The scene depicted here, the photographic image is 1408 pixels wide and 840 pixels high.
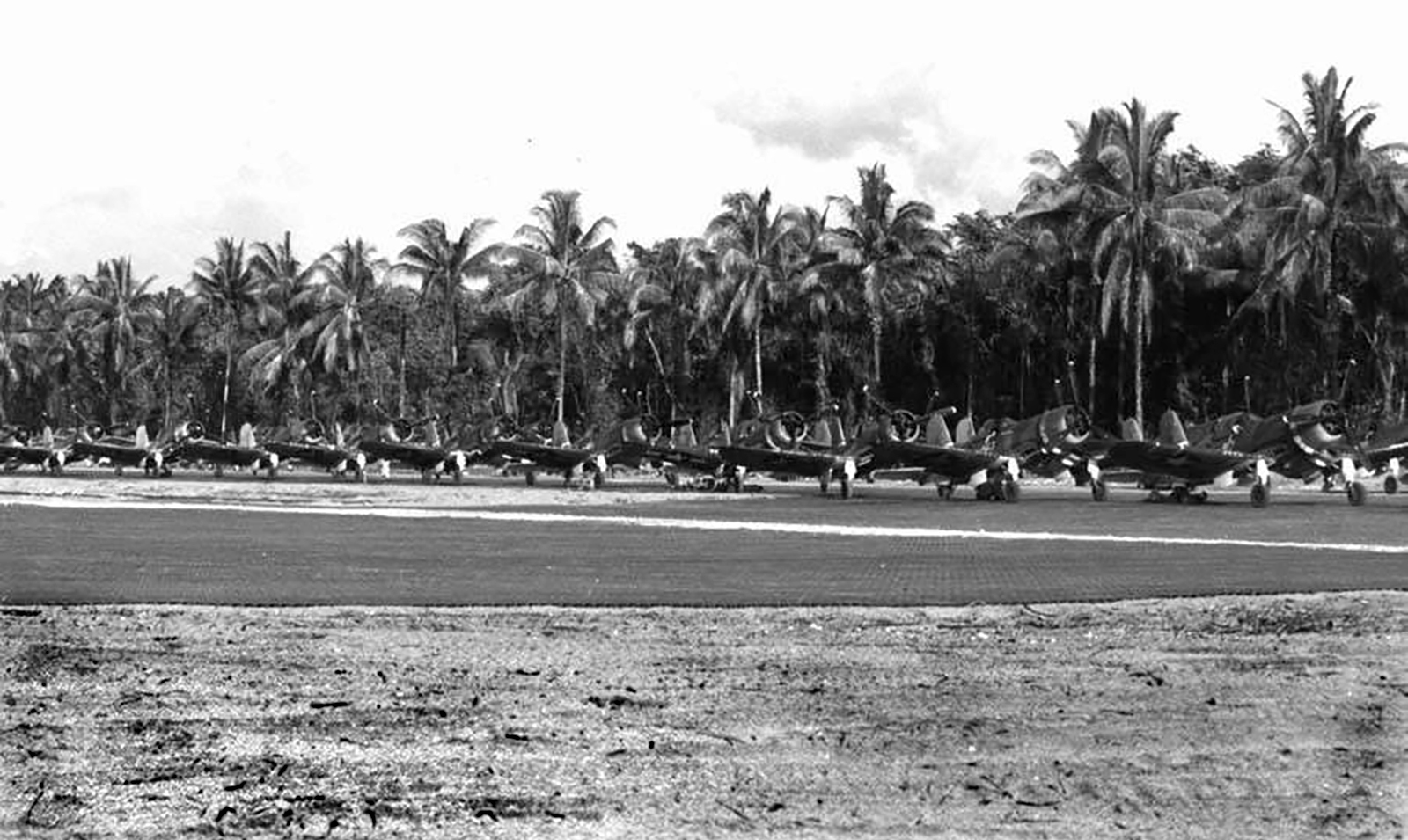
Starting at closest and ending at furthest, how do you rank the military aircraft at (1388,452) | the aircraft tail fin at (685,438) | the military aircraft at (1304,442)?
1. the military aircraft at (1304,442)
2. the military aircraft at (1388,452)
3. the aircraft tail fin at (685,438)

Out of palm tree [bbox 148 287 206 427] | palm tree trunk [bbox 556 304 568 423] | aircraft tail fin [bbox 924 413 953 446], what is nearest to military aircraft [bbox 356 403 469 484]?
palm tree trunk [bbox 556 304 568 423]

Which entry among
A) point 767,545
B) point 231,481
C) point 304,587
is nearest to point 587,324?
point 231,481

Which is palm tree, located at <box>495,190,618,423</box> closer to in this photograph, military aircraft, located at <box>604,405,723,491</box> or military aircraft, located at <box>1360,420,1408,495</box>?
military aircraft, located at <box>604,405,723,491</box>

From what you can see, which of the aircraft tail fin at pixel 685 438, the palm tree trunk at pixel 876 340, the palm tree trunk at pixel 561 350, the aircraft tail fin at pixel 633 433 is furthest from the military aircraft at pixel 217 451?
the palm tree trunk at pixel 876 340

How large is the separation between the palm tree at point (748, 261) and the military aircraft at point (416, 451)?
46.1 feet

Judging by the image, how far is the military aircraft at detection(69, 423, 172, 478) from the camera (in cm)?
5856

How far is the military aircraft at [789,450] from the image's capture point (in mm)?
38188

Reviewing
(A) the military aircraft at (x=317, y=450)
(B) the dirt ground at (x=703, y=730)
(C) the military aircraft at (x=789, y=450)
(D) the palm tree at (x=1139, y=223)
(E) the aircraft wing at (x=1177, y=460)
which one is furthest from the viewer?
(A) the military aircraft at (x=317, y=450)

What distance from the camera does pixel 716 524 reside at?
24125 millimetres

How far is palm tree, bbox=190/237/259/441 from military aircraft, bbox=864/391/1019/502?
53977mm

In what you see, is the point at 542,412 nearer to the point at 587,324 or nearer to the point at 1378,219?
the point at 587,324

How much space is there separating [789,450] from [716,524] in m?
16.2

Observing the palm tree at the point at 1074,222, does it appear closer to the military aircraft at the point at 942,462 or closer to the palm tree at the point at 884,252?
the palm tree at the point at 884,252

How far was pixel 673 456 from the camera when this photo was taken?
4416cm
